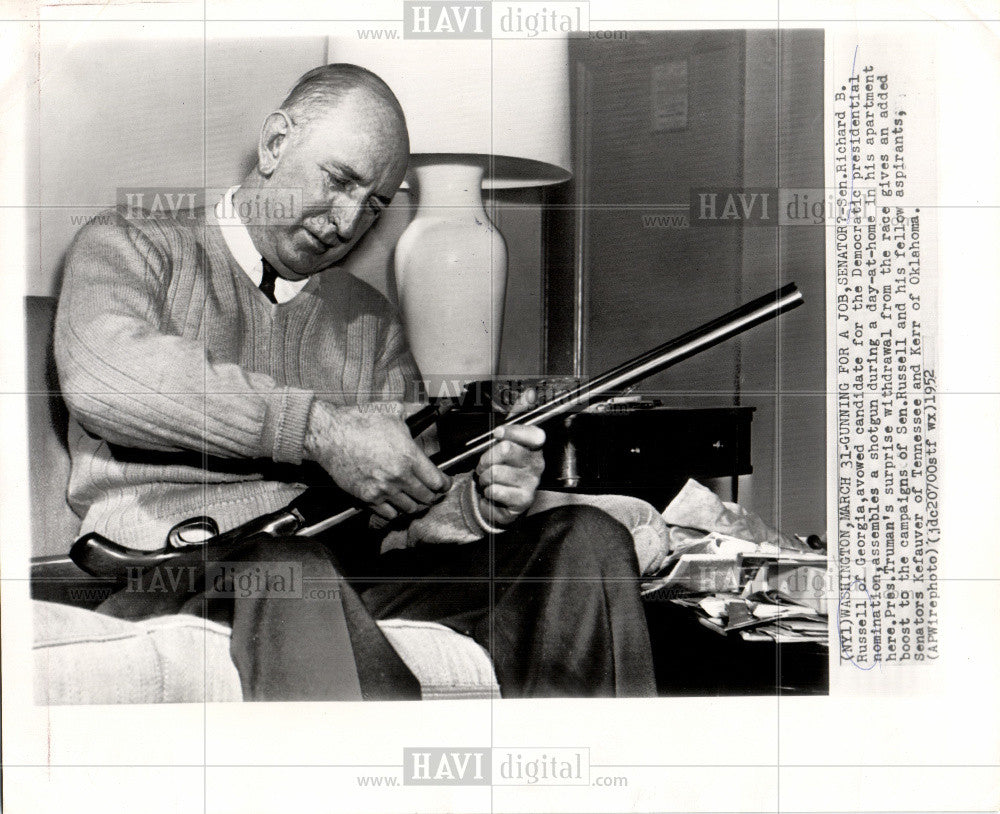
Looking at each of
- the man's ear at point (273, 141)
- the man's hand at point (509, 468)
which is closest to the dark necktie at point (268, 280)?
the man's ear at point (273, 141)

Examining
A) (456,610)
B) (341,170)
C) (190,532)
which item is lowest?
(456,610)

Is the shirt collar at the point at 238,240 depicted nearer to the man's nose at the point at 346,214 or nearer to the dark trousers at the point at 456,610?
the man's nose at the point at 346,214

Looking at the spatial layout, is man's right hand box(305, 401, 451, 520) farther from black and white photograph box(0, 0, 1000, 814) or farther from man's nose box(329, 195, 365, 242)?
man's nose box(329, 195, 365, 242)

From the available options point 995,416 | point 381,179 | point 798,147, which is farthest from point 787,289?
point 381,179

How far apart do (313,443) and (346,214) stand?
0.30m

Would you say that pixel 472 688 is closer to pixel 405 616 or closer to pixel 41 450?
pixel 405 616

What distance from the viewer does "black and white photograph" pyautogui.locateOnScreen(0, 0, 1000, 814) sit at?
3.52ft

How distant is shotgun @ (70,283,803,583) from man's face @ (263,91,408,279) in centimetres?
27

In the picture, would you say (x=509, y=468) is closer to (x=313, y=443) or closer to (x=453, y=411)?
(x=453, y=411)

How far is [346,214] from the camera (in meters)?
1.08

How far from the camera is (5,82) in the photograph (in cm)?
110

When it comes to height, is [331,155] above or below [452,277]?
above

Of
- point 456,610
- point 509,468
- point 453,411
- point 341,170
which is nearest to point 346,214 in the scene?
point 341,170

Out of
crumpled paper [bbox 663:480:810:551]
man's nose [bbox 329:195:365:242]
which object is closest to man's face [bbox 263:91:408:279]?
man's nose [bbox 329:195:365:242]
